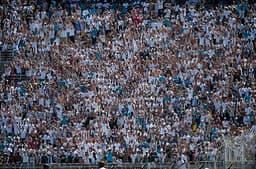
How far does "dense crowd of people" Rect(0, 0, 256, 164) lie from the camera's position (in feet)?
147

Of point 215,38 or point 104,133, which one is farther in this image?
point 215,38

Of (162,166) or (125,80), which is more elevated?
(125,80)

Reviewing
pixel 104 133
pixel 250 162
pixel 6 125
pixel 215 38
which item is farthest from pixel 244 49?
pixel 250 162

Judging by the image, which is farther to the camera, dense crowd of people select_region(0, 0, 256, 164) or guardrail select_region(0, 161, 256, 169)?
dense crowd of people select_region(0, 0, 256, 164)

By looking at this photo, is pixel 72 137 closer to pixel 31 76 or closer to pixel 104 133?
pixel 104 133

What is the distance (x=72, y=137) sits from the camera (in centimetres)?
4522

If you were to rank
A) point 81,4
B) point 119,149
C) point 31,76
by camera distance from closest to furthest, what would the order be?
point 119,149, point 31,76, point 81,4

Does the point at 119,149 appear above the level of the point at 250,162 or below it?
below

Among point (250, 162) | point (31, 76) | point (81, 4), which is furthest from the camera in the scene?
point (81, 4)

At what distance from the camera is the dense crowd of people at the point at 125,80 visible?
147ft

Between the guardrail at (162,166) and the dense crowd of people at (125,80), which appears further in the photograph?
the dense crowd of people at (125,80)

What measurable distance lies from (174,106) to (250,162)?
15432mm

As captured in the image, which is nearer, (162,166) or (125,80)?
(162,166)

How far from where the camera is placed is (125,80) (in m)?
48.0
